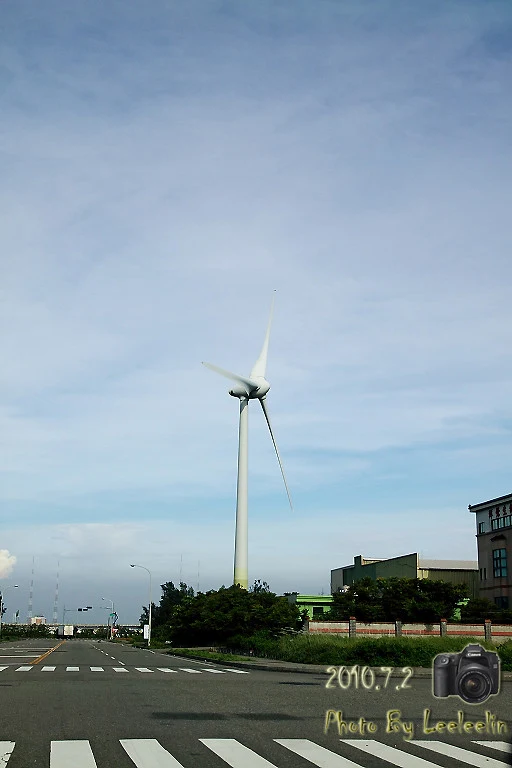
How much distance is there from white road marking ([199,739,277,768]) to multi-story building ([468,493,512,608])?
234ft

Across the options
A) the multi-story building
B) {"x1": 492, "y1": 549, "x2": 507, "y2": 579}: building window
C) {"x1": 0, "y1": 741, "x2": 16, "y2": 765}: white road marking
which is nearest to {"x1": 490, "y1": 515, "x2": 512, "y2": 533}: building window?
the multi-story building

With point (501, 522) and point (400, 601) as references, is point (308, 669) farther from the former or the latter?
point (501, 522)

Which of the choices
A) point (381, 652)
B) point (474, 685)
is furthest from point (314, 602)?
point (474, 685)

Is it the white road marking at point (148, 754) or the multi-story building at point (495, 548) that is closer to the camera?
the white road marking at point (148, 754)

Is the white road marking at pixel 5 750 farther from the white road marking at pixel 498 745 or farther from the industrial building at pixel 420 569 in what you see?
the industrial building at pixel 420 569

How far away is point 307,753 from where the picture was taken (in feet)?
35.1

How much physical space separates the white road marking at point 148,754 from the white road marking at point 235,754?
645 millimetres

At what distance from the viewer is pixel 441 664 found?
9055 mm

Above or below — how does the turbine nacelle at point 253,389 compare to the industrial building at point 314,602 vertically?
above

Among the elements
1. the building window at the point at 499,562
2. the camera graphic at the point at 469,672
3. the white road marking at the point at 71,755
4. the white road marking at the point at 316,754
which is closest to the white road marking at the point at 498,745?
the white road marking at the point at 316,754

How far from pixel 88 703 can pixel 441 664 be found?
9.88 m

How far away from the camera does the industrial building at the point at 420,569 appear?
9219cm

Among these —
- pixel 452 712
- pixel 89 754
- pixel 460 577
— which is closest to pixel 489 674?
pixel 89 754

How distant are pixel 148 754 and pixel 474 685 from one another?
4275mm
